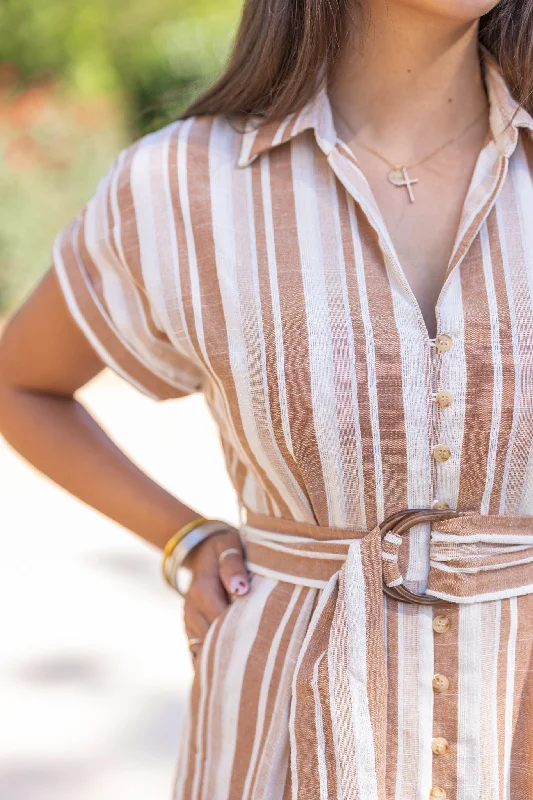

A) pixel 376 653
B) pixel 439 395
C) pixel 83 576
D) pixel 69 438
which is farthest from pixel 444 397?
pixel 83 576

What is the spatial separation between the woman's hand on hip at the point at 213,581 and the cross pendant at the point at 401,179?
584 millimetres

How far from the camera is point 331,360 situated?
4.79ft

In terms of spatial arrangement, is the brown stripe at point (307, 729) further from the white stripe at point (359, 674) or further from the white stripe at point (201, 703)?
the white stripe at point (201, 703)

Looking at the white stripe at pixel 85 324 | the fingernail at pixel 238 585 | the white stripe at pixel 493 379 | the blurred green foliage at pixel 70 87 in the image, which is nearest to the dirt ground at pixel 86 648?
the fingernail at pixel 238 585

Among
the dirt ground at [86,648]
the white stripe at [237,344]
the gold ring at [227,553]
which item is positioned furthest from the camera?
the dirt ground at [86,648]

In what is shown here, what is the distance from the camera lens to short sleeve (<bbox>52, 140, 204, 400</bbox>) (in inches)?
62.3

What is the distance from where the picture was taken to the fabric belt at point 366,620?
1.42m

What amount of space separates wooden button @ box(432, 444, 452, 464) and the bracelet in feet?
1.60

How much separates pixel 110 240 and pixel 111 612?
3.49 meters

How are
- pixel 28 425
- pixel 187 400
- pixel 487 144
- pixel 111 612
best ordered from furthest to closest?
pixel 187 400 < pixel 111 612 < pixel 28 425 < pixel 487 144

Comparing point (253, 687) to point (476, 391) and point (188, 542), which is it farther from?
point (476, 391)

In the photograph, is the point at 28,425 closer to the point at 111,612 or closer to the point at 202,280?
the point at 202,280

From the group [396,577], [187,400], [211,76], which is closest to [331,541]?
[396,577]

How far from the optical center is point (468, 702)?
4.80 ft
